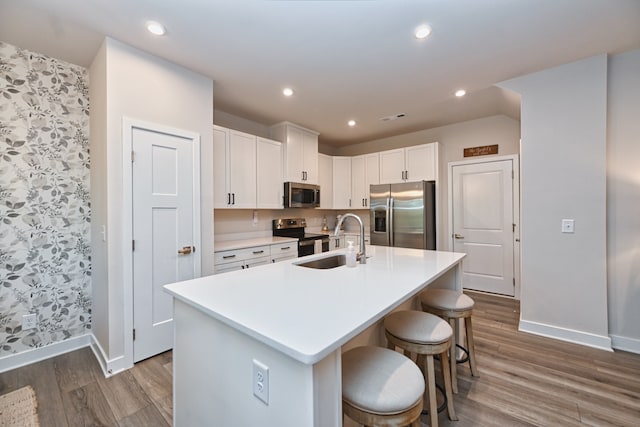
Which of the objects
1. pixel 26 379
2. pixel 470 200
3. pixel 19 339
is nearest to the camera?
pixel 26 379

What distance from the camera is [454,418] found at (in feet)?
5.20

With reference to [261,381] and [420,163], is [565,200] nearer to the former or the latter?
[420,163]

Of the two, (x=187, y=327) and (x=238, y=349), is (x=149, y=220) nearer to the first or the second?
(x=187, y=327)

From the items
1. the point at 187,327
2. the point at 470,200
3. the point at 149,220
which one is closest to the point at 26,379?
the point at 149,220

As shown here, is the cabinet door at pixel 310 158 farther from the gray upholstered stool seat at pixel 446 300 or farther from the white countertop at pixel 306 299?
the gray upholstered stool seat at pixel 446 300

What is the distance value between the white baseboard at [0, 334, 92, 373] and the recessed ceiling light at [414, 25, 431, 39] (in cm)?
396

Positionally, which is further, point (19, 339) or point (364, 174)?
point (364, 174)

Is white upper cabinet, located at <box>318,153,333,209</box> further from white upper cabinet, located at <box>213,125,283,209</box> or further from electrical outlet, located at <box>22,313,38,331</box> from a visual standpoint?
electrical outlet, located at <box>22,313,38,331</box>

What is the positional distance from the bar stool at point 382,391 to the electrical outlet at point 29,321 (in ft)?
9.17

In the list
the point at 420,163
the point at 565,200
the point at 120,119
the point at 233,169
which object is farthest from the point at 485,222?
the point at 120,119

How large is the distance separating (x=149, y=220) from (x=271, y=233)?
6.97ft

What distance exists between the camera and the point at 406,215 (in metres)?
4.16

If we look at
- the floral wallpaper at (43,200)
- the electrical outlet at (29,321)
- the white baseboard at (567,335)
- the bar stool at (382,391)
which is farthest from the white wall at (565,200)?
the electrical outlet at (29,321)

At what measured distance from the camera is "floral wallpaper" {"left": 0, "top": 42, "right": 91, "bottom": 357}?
84.9 inches
